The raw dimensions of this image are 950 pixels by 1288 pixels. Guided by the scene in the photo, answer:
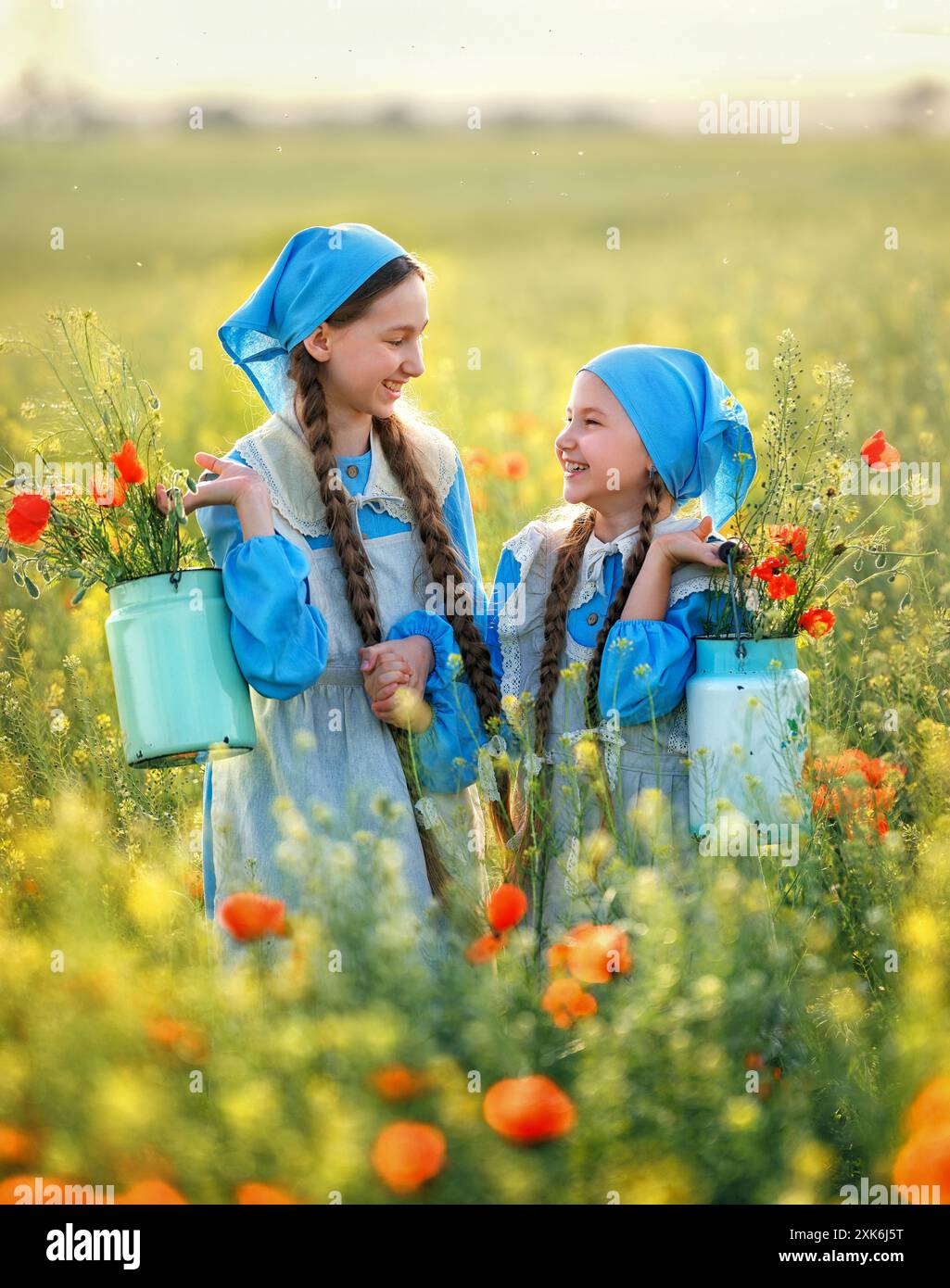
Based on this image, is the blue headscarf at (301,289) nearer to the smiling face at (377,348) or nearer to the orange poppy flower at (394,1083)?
the smiling face at (377,348)

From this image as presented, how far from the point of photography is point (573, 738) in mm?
2799

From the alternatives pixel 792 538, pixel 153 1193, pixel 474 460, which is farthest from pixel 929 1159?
pixel 474 460

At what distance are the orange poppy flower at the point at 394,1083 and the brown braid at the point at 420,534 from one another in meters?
1.33

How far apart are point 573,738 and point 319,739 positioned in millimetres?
539

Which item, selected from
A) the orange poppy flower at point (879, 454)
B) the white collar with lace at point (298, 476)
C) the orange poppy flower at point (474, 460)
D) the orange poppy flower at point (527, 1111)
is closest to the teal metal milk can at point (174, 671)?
the white collar with lace at point (298, 476)

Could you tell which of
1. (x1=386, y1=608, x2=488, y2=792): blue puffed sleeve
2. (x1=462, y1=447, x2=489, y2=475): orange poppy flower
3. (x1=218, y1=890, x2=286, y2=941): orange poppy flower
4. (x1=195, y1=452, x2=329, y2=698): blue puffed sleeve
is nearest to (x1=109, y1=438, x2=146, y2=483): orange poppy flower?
(x1=195, y1=452, x2=329, y2=698): blue puffed sleeve

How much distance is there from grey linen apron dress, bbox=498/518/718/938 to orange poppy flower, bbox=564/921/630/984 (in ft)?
1.93

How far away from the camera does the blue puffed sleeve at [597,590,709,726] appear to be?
106 inches

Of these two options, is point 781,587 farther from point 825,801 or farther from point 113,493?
point 113,493

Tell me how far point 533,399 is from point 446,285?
5654 millimetres

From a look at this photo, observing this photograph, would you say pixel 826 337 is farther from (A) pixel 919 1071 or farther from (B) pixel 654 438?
(A) pixel 919 1071

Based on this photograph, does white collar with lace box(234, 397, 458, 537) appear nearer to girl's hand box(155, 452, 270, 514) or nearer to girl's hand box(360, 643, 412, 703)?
girl's hand box(155, 452, 270, 514)

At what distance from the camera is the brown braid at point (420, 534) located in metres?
2.91

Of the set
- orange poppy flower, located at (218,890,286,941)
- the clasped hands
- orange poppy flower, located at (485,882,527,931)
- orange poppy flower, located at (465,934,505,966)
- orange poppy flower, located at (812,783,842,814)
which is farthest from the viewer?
the clasped hands
